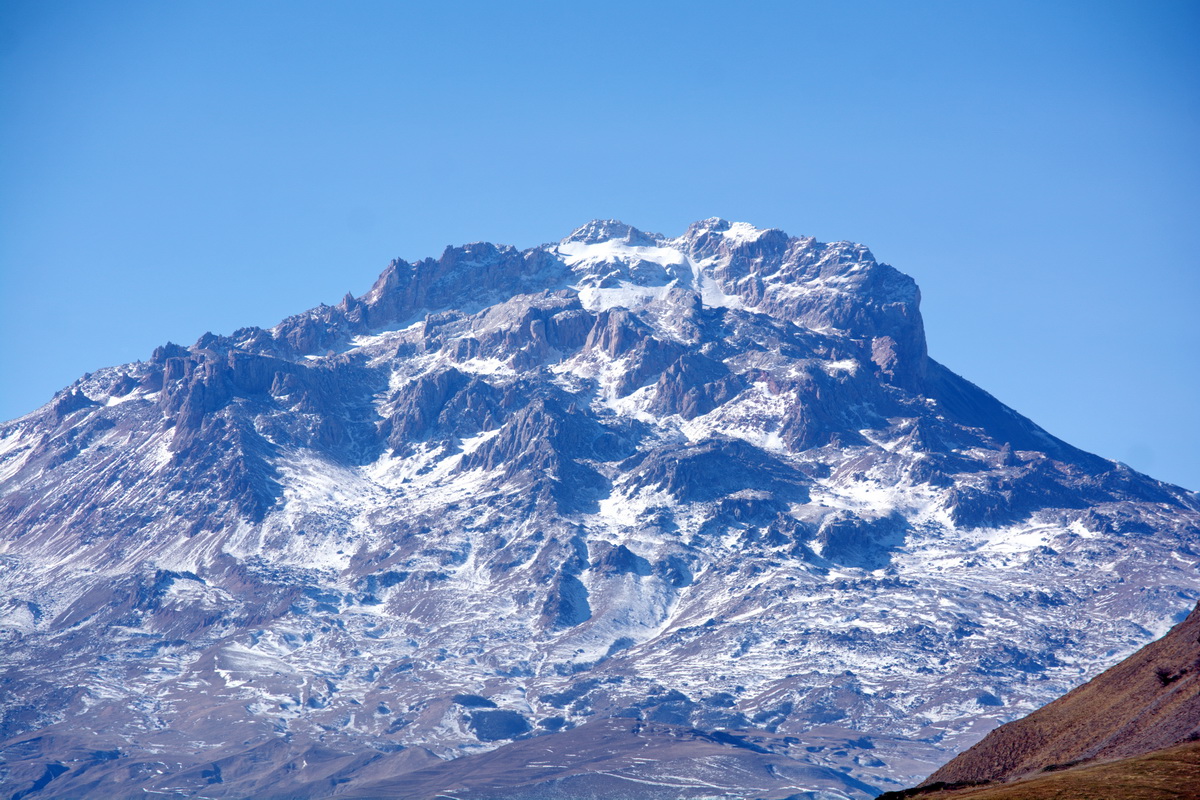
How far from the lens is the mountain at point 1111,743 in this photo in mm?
116069

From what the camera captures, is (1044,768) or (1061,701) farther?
(1061,701)

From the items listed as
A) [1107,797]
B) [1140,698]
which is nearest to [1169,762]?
[1107,797]

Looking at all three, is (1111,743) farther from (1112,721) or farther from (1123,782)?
(1123,782)

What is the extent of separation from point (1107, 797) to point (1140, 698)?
39185 millimetres

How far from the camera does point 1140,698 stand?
485ft

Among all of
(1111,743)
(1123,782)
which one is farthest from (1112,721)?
(1123,782)

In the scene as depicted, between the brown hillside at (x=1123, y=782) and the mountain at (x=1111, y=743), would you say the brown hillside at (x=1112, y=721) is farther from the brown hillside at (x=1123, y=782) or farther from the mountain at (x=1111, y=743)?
the brown hillside at (x=1123, y=782)

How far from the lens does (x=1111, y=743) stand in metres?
139

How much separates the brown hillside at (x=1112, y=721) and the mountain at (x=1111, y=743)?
137mm

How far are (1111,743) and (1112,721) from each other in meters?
8.92

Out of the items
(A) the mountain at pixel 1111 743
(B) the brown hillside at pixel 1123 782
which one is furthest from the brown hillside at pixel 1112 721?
(B) the brown hillside at pixel 1123 782

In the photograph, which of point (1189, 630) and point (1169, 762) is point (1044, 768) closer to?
point (1169, 762)

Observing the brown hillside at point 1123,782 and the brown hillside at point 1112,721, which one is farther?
the brown hillside at point 1112,721

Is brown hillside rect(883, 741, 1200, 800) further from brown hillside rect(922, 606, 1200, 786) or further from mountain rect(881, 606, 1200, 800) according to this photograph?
brown hillside rect(922, 606, 1200, 786)
